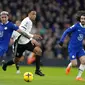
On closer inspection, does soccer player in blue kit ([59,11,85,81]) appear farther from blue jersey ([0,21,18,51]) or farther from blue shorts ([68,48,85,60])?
blue jersey ([0,21,18,51])

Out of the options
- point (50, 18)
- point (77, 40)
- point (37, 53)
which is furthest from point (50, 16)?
point (77, 40)

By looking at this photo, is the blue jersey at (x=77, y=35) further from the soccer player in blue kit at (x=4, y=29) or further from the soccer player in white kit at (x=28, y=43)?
the soccer player in blue kit at (x=4, y=29)

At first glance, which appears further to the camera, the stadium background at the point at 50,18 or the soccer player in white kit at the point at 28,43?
the stadium background at the point at 50,18

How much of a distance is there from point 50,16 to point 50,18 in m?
0.21

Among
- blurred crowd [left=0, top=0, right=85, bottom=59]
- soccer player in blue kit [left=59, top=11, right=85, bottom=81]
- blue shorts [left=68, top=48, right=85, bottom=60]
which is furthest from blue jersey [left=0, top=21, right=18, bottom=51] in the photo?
blurred crowd [left=0, top=0, right=85, bottom=59]

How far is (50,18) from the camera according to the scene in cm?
2391

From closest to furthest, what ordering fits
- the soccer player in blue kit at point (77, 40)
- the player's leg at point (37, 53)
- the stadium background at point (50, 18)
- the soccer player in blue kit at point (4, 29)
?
the soccer player in blue kit at point (4, 29)
the soccer player in blue kit at point (77, 40)
the player's leg at point (37, 53)
the stadium background at point (50, 18)

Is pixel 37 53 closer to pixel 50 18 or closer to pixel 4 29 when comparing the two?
pixel 4 29

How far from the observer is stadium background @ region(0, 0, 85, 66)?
2173 centimetres

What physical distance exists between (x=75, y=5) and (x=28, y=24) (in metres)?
11.6

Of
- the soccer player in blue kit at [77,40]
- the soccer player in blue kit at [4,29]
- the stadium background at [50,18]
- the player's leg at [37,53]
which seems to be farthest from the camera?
the stadium background at [50,18]

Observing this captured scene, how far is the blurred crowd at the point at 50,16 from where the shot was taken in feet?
71.6

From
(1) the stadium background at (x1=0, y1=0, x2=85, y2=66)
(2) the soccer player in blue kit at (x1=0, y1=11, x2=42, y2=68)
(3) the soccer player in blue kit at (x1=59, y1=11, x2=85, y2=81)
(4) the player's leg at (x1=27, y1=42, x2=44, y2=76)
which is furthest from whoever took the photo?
(1) the stadium background at (x1=0, y1=0, x2=85, y2=66)

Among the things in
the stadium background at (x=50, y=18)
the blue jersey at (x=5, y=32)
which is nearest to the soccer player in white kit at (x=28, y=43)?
the blue jersey at (x=5, y=32)
